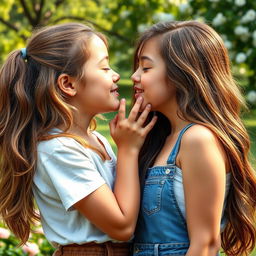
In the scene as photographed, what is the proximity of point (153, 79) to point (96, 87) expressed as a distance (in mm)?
258

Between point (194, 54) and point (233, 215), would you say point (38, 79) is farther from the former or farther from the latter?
point (233, 215)

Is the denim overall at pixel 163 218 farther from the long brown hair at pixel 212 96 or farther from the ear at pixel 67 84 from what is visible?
the ear at pixel 67 84

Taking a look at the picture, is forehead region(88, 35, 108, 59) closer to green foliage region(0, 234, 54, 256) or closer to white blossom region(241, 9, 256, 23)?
green foliage region(0, 234, 54, 256)

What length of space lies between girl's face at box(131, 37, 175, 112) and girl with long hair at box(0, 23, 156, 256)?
0.17 ft

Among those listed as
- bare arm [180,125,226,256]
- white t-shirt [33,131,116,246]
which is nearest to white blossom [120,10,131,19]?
white t-shirt [33,131,116,246]

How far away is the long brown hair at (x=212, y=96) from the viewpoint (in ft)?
9.80

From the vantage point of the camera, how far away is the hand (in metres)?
3.07

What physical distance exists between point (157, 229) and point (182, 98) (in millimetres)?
563

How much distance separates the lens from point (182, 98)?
3.04 m

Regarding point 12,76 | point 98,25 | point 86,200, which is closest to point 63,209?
point 86,200

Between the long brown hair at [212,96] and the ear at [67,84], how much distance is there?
359mm

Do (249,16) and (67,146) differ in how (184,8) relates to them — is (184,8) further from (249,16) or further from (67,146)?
(67,146)

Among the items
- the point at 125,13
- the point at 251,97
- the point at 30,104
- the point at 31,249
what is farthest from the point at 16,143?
the point at 125,13

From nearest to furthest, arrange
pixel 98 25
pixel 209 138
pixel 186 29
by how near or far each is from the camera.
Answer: pixel 209 138 → pixel 186 29 → pixel 98 25
